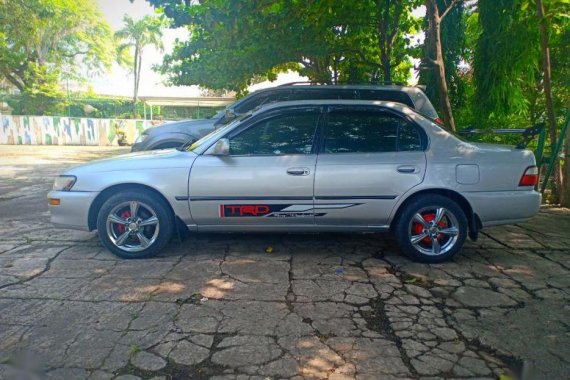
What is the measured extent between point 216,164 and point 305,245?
4.78ft

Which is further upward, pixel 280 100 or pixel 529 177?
pixel 280 100

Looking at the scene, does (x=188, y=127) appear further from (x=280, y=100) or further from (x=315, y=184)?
(x=315, y=184)

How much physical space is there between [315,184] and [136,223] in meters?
1.92

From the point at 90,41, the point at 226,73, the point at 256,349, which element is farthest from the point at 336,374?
the point at 90,41

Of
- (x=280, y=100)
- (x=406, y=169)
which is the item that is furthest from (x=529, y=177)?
(x=280, y=100)

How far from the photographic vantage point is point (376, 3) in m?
9.10

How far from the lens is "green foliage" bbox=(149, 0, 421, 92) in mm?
6697

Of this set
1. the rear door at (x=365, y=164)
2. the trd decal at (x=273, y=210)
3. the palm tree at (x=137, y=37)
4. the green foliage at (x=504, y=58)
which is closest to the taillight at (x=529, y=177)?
the rear door at (x=365, y=164)

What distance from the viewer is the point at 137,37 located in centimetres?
4059

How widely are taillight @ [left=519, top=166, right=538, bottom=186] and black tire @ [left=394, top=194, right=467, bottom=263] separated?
69 cm

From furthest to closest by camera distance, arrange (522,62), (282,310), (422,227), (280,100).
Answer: (522,62)
(280,100)
(422,227)
(282,310)

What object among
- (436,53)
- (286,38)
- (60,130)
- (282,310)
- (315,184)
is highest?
(286,38)

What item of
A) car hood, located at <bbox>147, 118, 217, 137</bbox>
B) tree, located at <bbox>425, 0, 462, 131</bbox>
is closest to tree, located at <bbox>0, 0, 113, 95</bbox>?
car hood, located at <bbox>147, 118, 217, 137</bbox>

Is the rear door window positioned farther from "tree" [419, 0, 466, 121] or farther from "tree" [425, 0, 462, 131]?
"tree" [419, 0, 466, 121]
